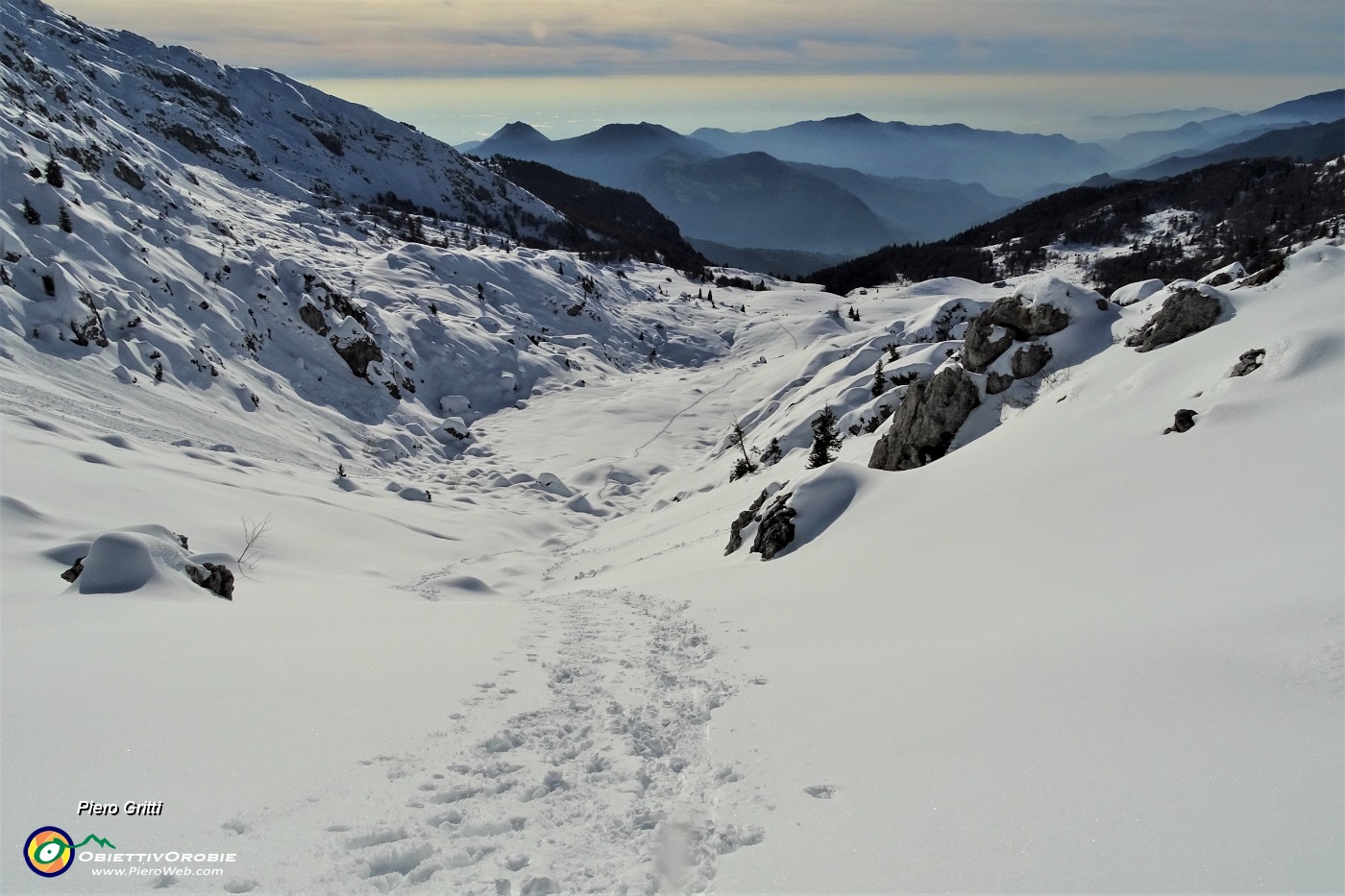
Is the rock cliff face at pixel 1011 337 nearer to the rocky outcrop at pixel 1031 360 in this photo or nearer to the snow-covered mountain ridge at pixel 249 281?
the rocky outcrop at pixel 1031 360

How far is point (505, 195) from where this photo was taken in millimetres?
161500

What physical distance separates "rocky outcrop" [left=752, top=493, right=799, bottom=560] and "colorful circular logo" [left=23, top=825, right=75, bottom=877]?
14.0m

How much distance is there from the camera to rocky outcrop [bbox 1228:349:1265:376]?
12326 mm

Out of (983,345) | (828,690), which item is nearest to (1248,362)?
(983,345)

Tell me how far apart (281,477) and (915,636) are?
28.3 metres

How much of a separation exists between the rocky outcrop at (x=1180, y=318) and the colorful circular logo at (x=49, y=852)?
2185cm

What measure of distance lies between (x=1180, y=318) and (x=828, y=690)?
1622cm

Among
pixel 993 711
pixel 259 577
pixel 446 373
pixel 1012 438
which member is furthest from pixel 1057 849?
pixel 446 373

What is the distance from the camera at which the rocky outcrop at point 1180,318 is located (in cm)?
1697

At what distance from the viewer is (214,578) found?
1214 cm

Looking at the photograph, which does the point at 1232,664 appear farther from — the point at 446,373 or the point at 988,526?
the point at 446,373

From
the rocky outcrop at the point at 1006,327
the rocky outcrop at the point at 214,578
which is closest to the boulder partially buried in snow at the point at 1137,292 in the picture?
the rocky outcrop at the point at 1006,327

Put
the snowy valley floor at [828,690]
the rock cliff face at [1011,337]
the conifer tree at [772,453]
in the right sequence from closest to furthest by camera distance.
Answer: the snowy valley floor at [828,690], the rock cliff face at [1011,337], the conifer tree at [772,453]

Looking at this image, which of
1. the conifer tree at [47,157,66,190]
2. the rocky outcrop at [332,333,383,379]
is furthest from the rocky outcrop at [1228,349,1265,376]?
the conifer tree at [47,157,66,190]
